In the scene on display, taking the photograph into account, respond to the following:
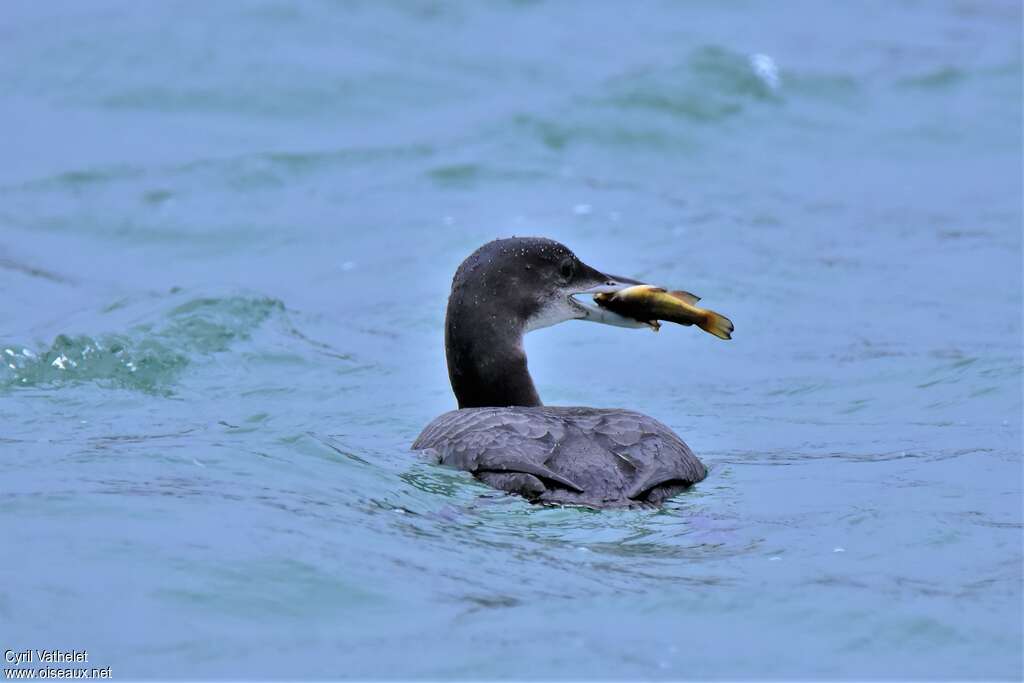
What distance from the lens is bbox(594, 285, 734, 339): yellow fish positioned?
6.64m

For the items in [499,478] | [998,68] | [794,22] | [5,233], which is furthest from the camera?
[794,22]

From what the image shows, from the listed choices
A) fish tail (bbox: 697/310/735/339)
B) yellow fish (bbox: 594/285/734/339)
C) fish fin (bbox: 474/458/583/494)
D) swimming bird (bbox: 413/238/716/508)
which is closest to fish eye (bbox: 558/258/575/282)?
swimming bird (bbox: 413/238/716/508)

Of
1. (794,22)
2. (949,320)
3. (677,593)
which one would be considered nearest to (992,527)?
(677,593)

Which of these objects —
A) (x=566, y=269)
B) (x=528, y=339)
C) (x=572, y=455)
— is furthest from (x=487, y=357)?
(x=528, y=339)

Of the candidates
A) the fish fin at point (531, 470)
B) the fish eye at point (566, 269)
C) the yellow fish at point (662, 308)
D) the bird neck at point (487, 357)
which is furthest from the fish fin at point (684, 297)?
the fish fin at point (531, 470)

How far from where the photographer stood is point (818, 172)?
1368 centimetres

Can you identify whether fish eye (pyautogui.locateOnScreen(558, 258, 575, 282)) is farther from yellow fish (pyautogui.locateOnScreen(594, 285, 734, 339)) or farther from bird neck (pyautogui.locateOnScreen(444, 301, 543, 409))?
bird neck (pyautogui.locateOnScreen(444, 301, 543, 409))

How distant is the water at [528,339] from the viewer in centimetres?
461

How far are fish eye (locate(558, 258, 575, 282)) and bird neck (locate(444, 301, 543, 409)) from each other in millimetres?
288

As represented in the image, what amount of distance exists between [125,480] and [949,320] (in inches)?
235

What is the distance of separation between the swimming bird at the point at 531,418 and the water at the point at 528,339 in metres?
0.11

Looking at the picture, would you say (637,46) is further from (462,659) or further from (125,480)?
(462,659)

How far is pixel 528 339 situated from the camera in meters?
10.2

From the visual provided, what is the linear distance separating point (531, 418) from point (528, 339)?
14.0ft
